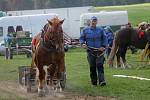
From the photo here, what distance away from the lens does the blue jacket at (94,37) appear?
14.0 metres

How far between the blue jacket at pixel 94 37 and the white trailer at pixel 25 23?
2435 centimetres

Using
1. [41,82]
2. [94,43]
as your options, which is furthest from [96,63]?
[41,82]

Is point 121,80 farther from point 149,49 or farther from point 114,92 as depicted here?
point 149,49

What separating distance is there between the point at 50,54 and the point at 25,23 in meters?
27.1

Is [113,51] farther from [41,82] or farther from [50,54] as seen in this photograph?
[50,54]

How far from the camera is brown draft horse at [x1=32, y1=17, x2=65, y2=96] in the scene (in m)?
11.9

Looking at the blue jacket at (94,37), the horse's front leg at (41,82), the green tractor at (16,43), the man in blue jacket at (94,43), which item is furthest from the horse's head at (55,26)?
the green tractor at (16,43)

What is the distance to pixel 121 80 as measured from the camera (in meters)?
A: 15.8

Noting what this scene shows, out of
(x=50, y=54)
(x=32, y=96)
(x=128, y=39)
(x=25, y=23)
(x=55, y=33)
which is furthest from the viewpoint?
(x=25, y=23)

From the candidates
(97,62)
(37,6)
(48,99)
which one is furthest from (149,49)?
(37,6)

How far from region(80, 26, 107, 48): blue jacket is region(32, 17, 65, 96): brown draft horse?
65.1 inches

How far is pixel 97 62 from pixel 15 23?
25242 millimetres

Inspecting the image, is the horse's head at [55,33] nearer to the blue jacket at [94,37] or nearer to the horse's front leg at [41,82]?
the horse's front leg at [41,82]

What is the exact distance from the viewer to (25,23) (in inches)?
1542
